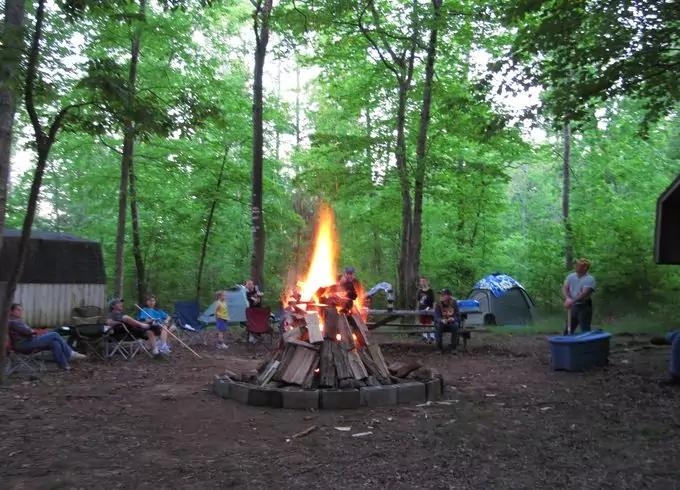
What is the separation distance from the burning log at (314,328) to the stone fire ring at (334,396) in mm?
660

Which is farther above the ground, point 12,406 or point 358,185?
point 358,185

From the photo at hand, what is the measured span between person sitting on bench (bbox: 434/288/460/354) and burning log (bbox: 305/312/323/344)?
13.9 feet

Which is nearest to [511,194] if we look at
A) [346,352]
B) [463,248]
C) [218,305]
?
[463,248]

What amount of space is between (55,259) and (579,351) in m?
12.2

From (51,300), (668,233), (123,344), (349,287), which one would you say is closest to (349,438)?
(349,287)

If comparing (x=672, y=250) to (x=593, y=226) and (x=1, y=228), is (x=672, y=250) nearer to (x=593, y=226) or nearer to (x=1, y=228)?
(x=1, y=228)

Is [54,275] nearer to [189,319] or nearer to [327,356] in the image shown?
[189,319]

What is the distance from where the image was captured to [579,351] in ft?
27.5

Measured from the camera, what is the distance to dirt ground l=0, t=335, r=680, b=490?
4.03 m

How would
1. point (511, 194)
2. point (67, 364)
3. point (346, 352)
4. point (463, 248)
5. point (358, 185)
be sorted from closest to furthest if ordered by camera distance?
point (346, 352) → point (67, 364) → point (358, 185) → point (463, 248) → point (511, 194)

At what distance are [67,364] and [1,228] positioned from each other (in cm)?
250

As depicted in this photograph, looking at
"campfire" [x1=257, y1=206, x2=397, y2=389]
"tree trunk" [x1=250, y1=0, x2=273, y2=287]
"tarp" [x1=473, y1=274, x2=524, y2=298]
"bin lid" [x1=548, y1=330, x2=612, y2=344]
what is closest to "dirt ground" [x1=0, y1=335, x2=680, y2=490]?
"bin lid" [x1=548, y1=330, x2=612, y2=344]

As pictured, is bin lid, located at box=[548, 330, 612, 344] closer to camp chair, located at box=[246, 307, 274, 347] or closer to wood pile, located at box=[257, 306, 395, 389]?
wood pile, located at box=[257, 306, 395, 389]

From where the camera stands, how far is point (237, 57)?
2336 cm
